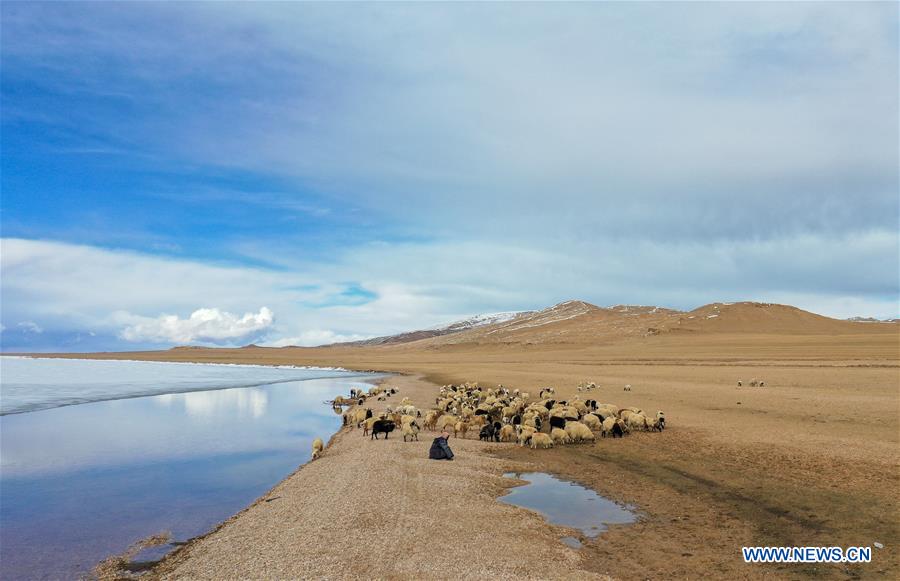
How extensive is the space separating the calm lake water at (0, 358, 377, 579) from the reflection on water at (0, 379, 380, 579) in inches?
1.5

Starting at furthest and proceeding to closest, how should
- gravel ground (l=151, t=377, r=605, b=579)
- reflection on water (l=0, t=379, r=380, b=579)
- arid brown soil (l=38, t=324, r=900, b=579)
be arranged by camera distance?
reflection on water (l=0, t=379, r=380, b=579), arid brown soil (l=38, t=324, r=900, b=579), gravel ground (l=151, t=377, r=605, b=579)

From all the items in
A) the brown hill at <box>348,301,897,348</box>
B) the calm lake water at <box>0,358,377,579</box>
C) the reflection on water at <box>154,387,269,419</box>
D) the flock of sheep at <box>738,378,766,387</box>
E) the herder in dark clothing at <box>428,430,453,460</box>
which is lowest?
the calm lake water at <box>0,358,377,579</box>

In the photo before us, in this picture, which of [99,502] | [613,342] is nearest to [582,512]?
[99,502]

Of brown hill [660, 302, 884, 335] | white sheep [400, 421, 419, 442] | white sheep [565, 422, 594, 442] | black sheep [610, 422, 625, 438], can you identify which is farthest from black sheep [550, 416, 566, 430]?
brown hill [660, 302, 884, 335]

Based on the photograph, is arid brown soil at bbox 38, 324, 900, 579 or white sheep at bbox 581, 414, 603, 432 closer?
arid brown soil at bbox 38, 324, 900, 579

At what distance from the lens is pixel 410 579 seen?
29.5ft

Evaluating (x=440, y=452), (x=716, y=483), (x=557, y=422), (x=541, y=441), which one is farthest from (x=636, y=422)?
(x=440, y=452)

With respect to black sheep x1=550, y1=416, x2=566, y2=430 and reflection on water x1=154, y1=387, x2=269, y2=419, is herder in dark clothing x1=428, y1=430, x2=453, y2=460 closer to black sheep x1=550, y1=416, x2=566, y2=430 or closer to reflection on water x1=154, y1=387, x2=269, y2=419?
black sheep x1=550, y1=416, x2=566, y2=430

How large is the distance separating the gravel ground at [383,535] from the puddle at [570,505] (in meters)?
0.56

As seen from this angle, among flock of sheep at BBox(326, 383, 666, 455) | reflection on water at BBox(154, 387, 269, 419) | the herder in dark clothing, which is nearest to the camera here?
the herder in dark clothing

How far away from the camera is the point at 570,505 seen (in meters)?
13.5

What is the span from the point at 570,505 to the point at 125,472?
15806 mm

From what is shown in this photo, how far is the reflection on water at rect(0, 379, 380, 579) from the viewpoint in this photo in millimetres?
12273

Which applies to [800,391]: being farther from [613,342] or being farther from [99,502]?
[613,342]
